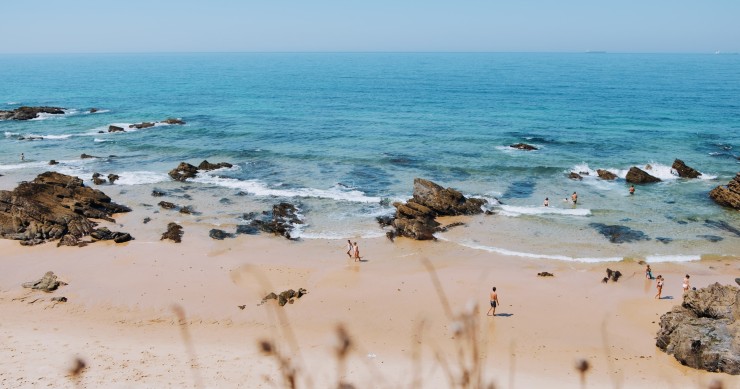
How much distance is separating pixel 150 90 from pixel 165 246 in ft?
265

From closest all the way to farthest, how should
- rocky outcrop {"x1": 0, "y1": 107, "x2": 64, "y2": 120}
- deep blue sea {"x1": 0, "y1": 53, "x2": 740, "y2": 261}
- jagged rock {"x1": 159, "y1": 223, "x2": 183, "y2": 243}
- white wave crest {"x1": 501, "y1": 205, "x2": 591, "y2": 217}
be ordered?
jagged rock {"x1": 159, "y1": 223, "x2": 183, "y2": 243}
deep blue sea {"x1": 0, "y1": 53, "x2": 740, "y2": 261}
white wave crest {"x1": 501, "y1": 205, "x2": 591, "y2": 217}
rocky outcrop {"x1": 0, "y1": 107, "x2": 64, "y2": 120}

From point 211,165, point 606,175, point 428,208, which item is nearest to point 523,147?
point 606,175

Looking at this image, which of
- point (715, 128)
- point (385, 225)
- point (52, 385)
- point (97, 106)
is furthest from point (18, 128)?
point (715, 128)

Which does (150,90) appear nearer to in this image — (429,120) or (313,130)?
(313,130)

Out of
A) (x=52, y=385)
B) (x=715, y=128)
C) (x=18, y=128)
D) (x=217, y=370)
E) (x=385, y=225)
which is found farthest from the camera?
(x=18, y=128)

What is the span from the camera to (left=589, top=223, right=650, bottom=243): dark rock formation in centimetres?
2738

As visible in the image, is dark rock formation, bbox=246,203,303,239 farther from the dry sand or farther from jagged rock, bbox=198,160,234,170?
jagged rock, bbox=198,160,234,170

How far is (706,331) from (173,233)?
80.1 ft

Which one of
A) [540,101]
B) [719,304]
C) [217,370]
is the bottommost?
[217,370]

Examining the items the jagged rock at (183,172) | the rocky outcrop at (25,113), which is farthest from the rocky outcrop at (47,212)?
the rocky outcrop at (25,113)

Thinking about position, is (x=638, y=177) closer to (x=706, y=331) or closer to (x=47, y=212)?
(x=706, y=331)

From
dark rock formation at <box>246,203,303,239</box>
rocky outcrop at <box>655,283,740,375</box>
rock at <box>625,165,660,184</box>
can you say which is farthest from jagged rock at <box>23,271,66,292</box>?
rock at <box>625,165,660,184</box>

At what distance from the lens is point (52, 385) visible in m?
14.1

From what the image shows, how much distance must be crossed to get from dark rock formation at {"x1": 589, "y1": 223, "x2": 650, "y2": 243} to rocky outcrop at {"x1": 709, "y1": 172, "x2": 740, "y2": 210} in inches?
341
